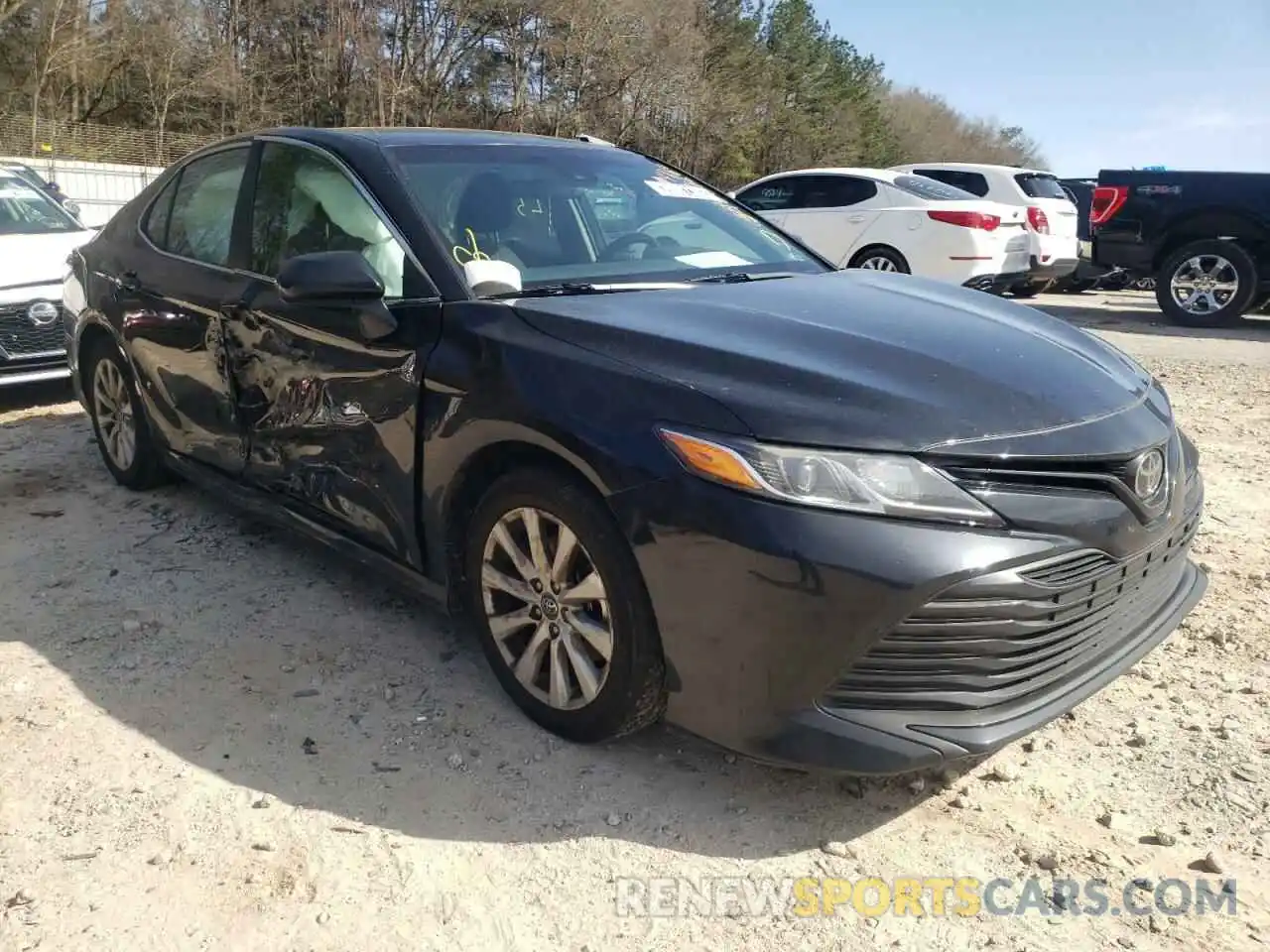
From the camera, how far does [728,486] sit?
2.21m

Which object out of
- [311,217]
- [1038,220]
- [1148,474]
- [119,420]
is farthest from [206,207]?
[1038,220]

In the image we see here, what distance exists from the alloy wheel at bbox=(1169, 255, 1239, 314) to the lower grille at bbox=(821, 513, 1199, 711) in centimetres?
951

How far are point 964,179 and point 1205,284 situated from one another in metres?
3.78

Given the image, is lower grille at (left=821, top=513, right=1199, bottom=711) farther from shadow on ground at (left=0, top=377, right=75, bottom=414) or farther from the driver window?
shadow on ground at (left=0, top=377, right=75, bottom=414)

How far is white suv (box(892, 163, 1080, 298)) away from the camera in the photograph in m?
11.3

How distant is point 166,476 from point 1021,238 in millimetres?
9047

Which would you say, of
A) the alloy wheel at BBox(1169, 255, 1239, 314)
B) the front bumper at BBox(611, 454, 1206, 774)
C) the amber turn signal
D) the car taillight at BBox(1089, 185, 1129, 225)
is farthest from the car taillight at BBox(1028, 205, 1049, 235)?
the amber turn signal

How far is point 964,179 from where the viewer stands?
13414 mm

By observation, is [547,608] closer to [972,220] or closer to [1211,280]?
[972,220]

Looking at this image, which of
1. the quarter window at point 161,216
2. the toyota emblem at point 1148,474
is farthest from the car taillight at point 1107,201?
the quarter window at point 161,216

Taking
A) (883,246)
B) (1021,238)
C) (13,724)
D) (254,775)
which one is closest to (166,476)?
(13,724)

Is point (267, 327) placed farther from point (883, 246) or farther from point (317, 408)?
point (883, 246)

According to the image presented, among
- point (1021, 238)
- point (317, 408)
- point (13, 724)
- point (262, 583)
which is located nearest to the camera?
→ point (13, 724)

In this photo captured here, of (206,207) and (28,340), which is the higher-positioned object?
(206,207)
